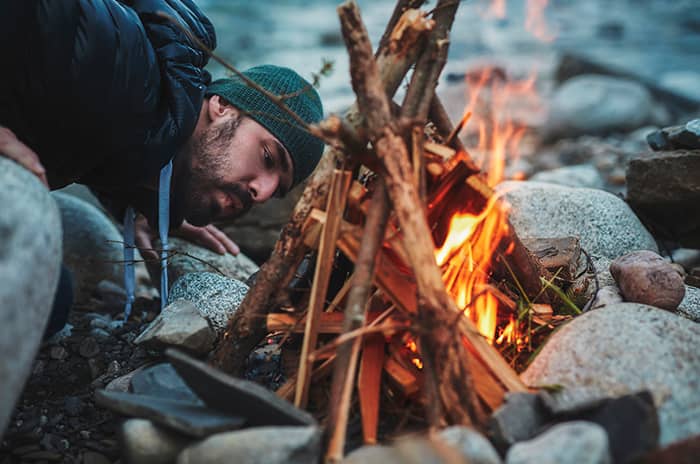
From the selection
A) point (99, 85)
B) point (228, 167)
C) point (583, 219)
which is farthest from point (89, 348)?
point (583, 219)

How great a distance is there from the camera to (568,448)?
4.94 feet

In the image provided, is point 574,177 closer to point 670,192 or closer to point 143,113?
point 670,192

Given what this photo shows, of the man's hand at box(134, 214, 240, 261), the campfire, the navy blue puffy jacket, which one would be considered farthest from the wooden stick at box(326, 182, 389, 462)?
the man's hand at box(134, 214, 240, 261)

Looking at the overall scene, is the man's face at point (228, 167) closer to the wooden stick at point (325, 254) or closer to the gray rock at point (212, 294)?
the gray rock at point (212, 294)

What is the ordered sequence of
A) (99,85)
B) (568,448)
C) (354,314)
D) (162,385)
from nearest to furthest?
(568,448) → (354,314) → (162,385) → (99,85)

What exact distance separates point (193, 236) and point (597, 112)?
23.2 feet

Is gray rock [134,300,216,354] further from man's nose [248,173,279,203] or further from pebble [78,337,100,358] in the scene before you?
man's nose [248,173,279,203]

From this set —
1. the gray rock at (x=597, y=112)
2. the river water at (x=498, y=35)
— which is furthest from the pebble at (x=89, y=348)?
the river water at (x=498, y=35)

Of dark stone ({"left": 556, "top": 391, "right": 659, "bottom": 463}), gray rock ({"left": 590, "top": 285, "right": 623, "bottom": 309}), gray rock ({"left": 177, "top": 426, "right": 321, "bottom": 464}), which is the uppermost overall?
dark stone ({"left": 556, "top": 391, "right": 659, "bottom": 463})

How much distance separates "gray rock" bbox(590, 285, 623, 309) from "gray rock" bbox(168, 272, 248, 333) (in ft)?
5.21

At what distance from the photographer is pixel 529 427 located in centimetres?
176

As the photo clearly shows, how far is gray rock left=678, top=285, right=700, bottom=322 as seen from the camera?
2.70 m

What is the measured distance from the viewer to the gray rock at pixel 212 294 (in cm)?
296

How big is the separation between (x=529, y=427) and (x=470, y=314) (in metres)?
0.64
